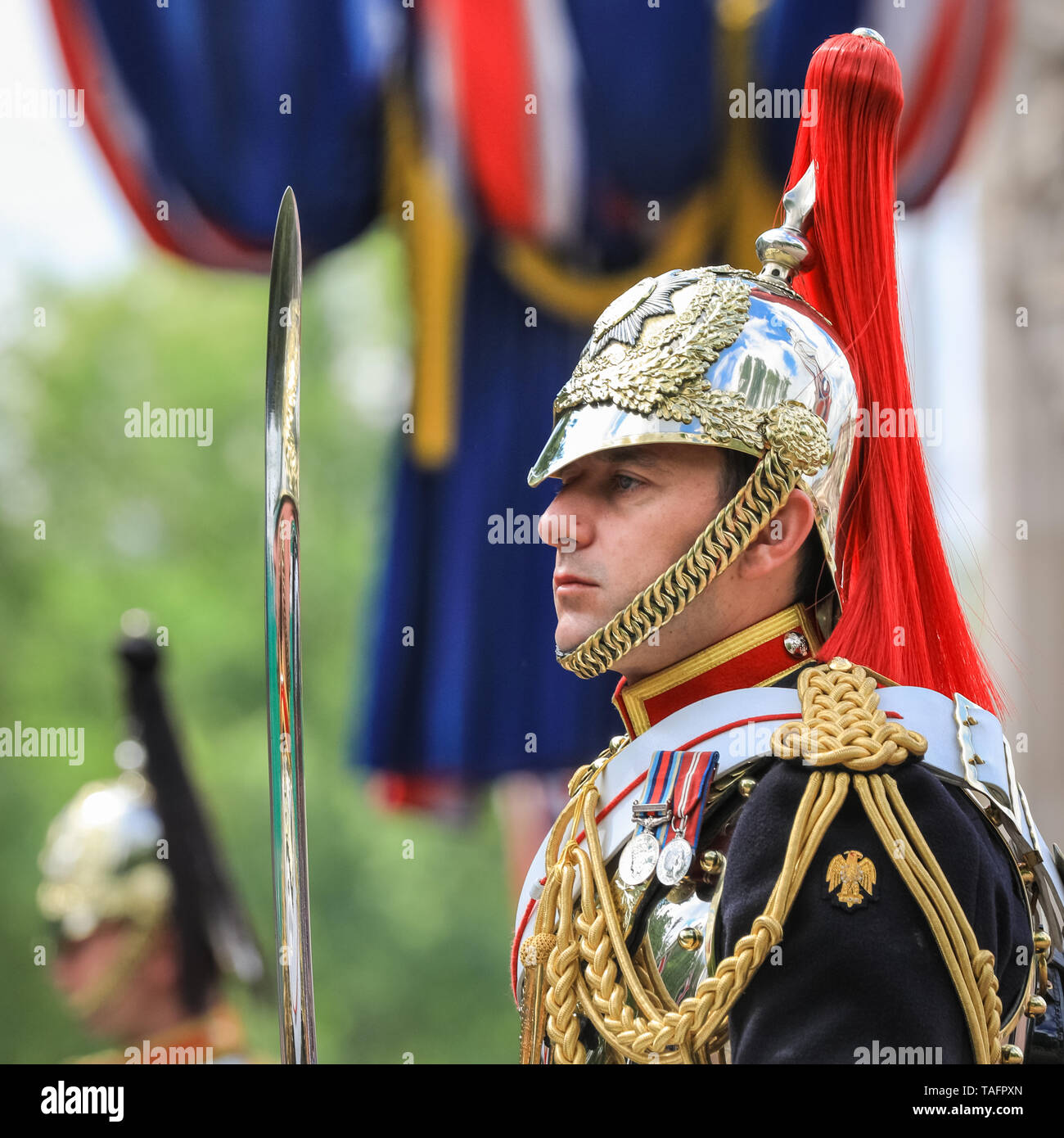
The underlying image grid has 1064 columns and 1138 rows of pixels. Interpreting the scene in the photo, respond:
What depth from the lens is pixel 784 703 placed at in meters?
2.74

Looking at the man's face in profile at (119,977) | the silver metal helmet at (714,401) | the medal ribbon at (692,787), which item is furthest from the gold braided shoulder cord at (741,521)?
the man's face in profile at (119,977)

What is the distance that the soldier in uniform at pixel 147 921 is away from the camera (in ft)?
16.2

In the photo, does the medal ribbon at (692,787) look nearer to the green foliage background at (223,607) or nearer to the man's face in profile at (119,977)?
the man's face in profile at (119,977)

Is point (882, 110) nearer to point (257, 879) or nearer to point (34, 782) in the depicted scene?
point (257, 879)

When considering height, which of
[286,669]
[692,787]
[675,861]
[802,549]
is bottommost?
[675,861]

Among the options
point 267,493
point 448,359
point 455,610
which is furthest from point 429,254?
point 267,493

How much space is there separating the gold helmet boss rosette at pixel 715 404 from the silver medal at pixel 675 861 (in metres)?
0.36

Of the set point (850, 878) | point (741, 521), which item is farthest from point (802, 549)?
point (850, 878)

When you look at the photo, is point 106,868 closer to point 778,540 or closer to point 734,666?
point 734,666

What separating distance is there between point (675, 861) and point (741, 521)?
1.94ft

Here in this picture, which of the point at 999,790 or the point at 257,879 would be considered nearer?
the point at 999,790

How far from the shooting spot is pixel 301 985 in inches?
107

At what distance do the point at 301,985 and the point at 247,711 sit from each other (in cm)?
860

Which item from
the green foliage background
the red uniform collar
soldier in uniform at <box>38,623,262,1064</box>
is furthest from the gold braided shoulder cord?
the green foliage background
